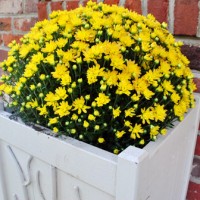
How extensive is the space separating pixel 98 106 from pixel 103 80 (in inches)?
2.1

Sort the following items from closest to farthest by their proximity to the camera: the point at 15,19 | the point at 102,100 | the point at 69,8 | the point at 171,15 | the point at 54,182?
the point at 102,100 < the point at 54,182 < the point at 171,15 < the point at 69,8 < the point at 15,19

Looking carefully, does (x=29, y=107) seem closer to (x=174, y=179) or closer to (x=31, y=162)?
(x=31, y=162)

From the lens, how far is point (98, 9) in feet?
2.35

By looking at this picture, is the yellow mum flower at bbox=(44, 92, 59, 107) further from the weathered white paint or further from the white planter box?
the weathered white paint

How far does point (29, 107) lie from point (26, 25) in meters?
0.69

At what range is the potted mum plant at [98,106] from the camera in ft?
1.86

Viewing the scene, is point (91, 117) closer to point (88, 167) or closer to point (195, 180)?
point (88, 167)

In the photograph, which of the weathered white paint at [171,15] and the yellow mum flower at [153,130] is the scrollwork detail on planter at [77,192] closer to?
the yellow mum flower at [153,130]

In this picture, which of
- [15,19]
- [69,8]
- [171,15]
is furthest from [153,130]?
[15,19]

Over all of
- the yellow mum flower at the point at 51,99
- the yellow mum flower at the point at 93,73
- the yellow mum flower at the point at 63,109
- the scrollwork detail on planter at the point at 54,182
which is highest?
the yellow mum flower at the point at 93,73

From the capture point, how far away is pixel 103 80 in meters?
0.57

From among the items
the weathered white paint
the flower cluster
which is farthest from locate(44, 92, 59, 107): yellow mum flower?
the weathered white paint

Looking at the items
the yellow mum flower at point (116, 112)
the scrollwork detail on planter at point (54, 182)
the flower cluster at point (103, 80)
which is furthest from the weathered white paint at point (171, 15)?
the scrollwork detail on planter at point (54, 182)

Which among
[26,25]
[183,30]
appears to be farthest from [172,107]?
[26,25]
